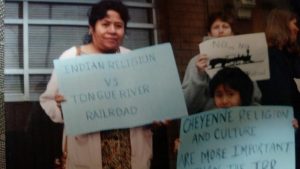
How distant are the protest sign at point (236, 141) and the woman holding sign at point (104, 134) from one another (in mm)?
126

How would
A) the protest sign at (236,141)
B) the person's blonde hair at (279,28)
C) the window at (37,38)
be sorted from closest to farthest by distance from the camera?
the window at (37,38)
the protest sign at (236,141)
the person's blonde hair at (279,28)

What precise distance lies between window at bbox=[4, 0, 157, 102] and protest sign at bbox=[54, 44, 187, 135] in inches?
1.7

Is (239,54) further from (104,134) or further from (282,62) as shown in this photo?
(104,134)

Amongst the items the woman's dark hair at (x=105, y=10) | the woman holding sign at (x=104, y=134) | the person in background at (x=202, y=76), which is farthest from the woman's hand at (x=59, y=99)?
the person in background at (x=202, y=76)

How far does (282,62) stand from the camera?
57.3 inches

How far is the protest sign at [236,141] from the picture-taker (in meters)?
1.32

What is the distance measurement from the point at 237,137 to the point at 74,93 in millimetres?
485

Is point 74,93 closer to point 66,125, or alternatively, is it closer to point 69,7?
point 66,125

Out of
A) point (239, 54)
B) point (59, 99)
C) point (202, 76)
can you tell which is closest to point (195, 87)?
point (202, 76)

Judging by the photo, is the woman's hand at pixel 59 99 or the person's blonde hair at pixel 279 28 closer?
the woman's hand at pixel 59 99

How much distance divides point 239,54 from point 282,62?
0.55ft

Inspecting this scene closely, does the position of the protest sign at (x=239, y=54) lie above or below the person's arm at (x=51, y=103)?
above

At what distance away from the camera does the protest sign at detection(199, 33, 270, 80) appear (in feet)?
4.51

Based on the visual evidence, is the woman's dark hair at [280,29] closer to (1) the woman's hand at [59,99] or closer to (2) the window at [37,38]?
(2) the window at [37,38]
